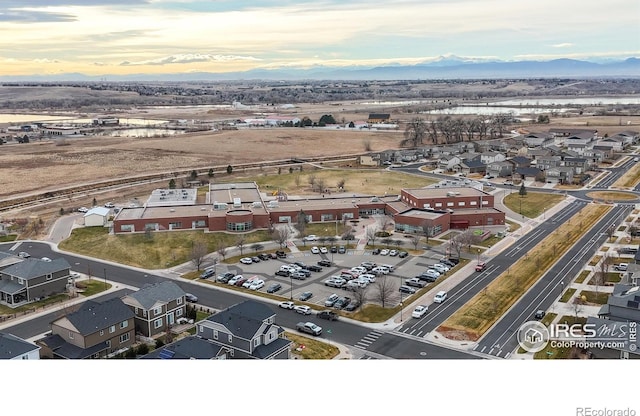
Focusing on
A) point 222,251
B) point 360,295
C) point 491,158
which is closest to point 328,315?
point 360,295

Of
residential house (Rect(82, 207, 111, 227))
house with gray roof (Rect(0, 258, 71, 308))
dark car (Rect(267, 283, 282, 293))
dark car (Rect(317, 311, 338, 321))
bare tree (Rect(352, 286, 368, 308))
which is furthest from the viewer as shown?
residential house (Rect(82, 207, 111, 227))

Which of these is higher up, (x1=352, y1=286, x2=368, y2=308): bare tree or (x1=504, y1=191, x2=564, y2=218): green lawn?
(x1=504, y1=191, x2=564, y2=218): green lawn

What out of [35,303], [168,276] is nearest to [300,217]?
[168,276]

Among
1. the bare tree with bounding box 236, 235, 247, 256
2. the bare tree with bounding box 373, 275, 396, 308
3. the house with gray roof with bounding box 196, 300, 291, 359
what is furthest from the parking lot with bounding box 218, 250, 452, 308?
the house with gray roof with bounding box 196, 300, 291, 359

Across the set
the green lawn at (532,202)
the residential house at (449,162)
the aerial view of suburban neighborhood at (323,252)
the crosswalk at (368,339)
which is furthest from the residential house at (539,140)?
the crosswalk at (368,339)

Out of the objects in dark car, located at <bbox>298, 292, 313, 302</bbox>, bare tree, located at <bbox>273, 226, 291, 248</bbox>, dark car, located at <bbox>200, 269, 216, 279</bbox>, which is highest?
bare tree, located at <bbox>273, 226, 291, 248</bbox>

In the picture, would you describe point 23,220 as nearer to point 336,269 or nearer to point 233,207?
point 233,207

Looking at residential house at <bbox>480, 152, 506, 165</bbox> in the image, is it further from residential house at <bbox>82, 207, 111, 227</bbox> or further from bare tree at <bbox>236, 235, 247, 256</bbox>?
residential house at <bbox>82, 207, 111, 227</bbox>
